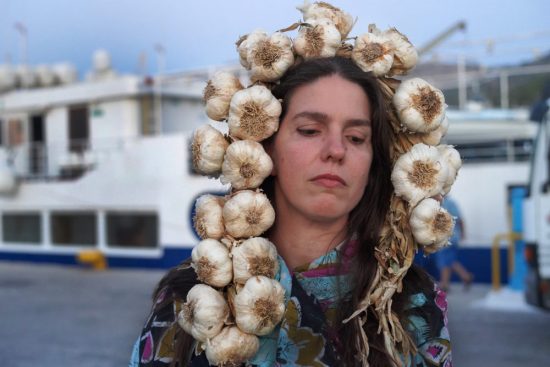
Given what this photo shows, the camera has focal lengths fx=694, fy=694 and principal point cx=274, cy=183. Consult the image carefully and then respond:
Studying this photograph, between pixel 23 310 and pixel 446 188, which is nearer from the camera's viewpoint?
pixel 446 188

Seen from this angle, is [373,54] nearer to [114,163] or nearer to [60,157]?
[114,163]

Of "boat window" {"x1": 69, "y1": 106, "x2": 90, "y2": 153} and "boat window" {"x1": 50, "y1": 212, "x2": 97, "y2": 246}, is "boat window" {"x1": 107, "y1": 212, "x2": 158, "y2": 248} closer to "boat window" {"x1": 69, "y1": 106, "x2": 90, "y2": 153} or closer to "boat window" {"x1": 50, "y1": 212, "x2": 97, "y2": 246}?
"boat window" {"x1": 50, "y1": 212, "x2": 97, "y2": 246}

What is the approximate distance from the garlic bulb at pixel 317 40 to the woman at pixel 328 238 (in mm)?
46

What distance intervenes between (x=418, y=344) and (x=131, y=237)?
1644 centimetres

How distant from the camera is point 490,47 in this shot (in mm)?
15523

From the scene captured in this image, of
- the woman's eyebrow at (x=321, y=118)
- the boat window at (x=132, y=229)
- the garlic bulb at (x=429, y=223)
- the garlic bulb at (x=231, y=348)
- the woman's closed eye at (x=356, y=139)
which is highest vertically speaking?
the woman's eyebrow at (x=321, y=118)

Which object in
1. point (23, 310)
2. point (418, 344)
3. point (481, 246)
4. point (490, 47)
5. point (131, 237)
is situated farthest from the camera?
point (131, 237)

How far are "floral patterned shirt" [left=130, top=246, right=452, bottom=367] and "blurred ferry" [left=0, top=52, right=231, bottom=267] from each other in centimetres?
1356

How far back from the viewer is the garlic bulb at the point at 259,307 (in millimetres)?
1999

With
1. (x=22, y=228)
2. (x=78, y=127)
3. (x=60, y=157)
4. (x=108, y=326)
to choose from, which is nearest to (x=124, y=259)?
(x=60, y=157)

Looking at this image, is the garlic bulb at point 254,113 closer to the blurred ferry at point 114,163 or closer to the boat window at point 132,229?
the blurred ferry at point 114,163

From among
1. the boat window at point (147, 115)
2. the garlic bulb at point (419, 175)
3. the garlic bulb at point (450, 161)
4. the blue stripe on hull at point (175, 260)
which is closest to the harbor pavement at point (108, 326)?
the blue stripe on hull at point (175, 260)

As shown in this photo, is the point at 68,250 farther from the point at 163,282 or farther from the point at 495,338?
the point at 163,282

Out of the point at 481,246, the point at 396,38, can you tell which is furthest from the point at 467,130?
the point at 396,38
